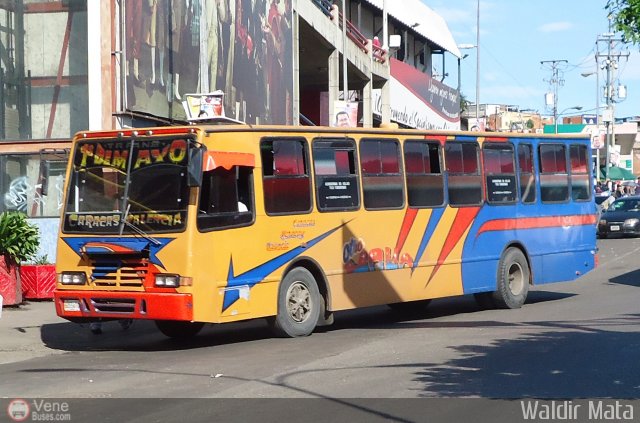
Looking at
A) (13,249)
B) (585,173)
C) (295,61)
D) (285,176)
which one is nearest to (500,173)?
(585,173)

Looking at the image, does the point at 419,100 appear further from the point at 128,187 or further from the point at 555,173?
the point at 128,187

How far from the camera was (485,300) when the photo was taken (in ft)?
60.1

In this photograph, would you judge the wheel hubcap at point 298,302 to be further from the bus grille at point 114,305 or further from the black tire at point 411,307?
the black tire at point 411,307

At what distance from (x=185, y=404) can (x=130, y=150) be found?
16.6ft

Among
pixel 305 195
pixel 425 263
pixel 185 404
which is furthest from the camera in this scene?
pixel 425 263

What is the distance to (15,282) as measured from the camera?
17.8 metres

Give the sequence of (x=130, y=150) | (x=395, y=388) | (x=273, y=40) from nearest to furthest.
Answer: (x=395, y=388), (x=130, y=150), (x=273, y=40)

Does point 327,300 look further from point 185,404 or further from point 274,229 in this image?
point 185,404

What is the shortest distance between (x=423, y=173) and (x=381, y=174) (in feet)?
3.63

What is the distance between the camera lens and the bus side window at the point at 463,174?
17344mm

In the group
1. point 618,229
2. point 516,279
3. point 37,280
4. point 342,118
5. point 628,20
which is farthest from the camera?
point 618,229

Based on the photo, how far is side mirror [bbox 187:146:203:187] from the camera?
1271cm

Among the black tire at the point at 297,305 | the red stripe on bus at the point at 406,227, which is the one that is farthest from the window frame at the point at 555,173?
the black tire at the point at 297,305

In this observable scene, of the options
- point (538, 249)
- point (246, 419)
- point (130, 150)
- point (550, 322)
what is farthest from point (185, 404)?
point (538, 249)
